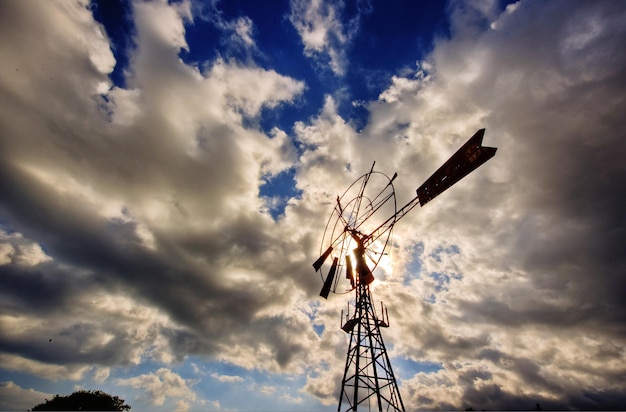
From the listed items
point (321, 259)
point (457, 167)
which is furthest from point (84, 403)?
point (457, 167)

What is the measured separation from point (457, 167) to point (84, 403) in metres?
57.2

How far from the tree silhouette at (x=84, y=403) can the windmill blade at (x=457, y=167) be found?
53643 mm

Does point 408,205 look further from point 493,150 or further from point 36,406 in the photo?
point 36,406

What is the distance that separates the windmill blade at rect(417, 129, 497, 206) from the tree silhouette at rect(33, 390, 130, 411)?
176 feet

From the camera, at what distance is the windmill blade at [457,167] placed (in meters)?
13.0

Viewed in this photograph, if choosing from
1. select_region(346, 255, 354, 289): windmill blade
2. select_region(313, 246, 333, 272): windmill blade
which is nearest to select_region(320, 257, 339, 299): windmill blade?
select_region(346, 255, 354, 289): windmill blade

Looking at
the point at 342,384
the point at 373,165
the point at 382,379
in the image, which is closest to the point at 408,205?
the point at 373,165

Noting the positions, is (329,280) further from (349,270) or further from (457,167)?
(457,167)

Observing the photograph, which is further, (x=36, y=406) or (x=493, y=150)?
(x=36, y=406)

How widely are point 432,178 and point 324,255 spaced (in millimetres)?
15051

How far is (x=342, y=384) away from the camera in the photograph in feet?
65.9

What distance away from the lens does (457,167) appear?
15.1 meters

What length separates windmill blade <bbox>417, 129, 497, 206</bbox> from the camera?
13.0m

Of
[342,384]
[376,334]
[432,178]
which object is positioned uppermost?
[432,178]
